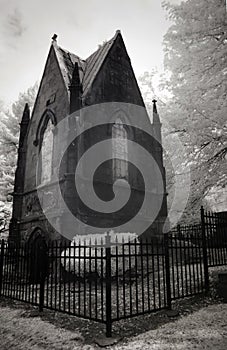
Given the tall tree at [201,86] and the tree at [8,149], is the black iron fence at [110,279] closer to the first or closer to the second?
the tall tree at [201,86]

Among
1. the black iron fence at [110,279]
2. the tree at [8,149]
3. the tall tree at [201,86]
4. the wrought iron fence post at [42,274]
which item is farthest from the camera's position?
the tree at [8,149]

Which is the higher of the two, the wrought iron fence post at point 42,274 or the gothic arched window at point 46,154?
the gothic arched window at point 46,154

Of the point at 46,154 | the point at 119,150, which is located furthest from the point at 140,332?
the point at 46,154

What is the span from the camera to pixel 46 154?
1530 centimetres

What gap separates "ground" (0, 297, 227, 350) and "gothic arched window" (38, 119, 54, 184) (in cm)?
892

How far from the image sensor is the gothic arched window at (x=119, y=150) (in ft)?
48.2

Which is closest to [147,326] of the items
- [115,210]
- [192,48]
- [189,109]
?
[189,109]

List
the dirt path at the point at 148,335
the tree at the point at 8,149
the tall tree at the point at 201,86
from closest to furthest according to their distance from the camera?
the dirt path at the point at 148,335
the tall tree at the point at 201,86
the tree at the point at 8,149

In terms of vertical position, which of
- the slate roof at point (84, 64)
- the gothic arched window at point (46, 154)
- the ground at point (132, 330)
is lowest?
the ground at point (132, 330)

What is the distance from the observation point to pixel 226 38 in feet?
31.2

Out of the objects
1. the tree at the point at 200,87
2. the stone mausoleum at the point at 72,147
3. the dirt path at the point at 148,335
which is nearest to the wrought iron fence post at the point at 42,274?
the dirt path at the point at 148,335

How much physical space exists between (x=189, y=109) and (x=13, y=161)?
Answer: 17.9 metres

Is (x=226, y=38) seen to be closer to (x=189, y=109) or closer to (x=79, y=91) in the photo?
(x=189, y=109)

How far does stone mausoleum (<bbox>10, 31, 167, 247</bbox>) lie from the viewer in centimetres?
1311
